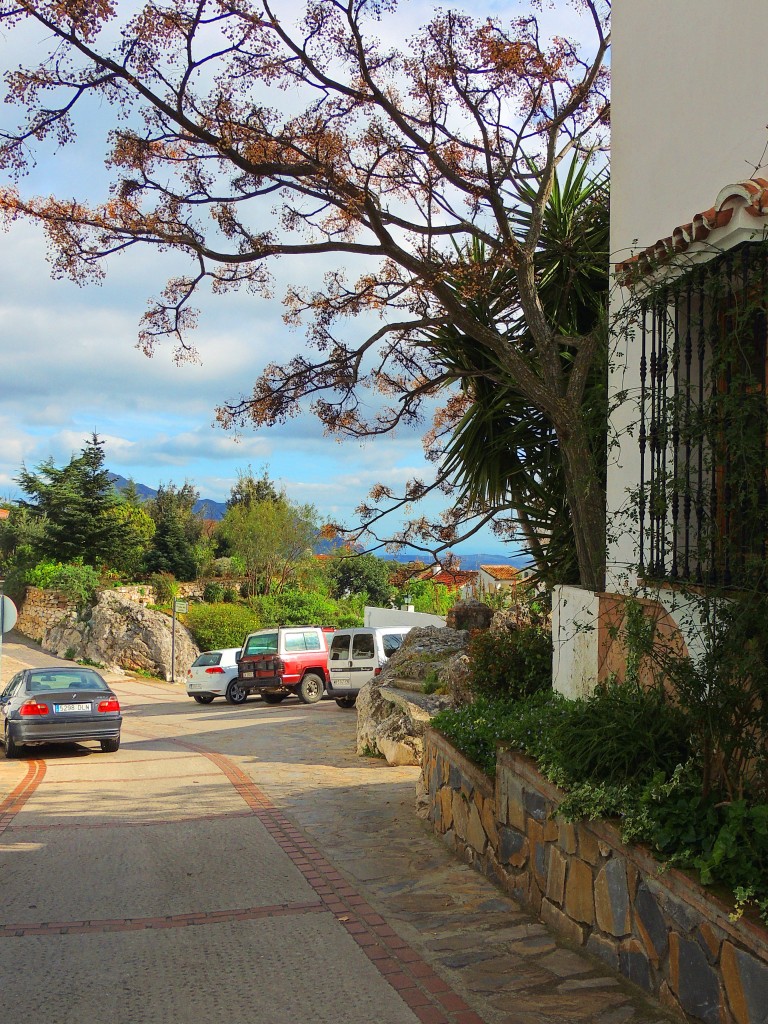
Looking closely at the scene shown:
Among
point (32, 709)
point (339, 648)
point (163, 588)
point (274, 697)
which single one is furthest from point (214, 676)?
point (163, 588)

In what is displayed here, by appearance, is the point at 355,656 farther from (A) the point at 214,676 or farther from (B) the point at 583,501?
(B) the point at 583,501

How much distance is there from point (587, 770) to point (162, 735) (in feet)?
52.3

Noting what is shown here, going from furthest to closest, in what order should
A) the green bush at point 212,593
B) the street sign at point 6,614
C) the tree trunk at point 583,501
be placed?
the green bush at point 212,593
the street sign at point 6,614
the tree trunk at point 583,501

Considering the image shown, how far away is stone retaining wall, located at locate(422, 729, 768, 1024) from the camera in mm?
3883

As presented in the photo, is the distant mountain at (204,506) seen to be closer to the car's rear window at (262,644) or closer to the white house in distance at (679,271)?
the car's rear window at (262,644)

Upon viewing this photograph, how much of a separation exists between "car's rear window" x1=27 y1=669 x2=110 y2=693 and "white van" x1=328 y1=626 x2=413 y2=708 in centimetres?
773

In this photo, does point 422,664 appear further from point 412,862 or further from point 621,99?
point 621,99

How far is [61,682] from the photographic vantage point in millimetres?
16094

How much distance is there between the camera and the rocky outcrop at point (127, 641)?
36344 millimetres

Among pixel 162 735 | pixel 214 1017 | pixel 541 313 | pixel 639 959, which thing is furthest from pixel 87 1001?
pixel 162 735

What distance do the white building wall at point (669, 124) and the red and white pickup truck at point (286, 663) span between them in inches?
751

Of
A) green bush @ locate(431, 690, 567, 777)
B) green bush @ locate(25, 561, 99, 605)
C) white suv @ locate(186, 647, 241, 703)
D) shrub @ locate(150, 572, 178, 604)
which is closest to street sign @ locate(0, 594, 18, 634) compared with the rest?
green bush @ locate(431, 690, 567, 777)

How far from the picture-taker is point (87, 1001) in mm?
4715

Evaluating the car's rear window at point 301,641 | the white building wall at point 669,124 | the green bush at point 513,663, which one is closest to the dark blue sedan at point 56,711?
the green bush at point 513,663
